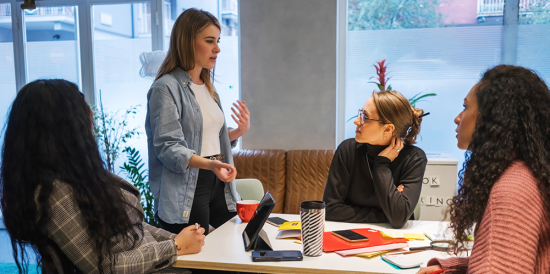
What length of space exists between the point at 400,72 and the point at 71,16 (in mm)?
3368

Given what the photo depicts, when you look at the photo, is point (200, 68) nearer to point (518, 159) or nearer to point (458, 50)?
point (518, 159)

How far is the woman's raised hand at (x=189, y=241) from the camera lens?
1.37 m

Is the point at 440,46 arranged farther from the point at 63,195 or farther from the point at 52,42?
the point at 52,42

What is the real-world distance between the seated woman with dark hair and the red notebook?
508 millimetres

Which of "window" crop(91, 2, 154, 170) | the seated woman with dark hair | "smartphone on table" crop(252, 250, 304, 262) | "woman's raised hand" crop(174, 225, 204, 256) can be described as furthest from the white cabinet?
"window" crop(91, 2, 154, 170)

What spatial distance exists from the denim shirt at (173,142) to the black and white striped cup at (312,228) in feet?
2.28

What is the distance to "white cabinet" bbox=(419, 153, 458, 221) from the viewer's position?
311 cm

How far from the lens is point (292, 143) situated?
391 centimetres

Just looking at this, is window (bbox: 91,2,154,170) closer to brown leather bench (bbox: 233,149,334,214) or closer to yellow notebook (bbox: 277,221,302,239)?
brown leather bench (bbox: 233,149,334,214)

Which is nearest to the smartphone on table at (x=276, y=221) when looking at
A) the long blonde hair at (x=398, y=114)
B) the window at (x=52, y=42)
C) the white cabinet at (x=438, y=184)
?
the long blonde hair at (x=398, y=114)

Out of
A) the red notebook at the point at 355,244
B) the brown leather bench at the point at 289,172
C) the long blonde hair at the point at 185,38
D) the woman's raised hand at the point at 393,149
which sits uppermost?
the long blonde hair at the point at 185,38

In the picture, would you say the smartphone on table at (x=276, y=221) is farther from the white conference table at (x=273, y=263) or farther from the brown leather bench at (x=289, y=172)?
the brown leather bench at (x=289, y=172)

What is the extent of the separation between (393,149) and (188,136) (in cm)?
95

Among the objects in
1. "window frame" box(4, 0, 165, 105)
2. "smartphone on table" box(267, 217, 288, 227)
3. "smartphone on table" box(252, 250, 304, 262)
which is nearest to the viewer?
"smartphone on table" box(252, 250, 304, 262)
